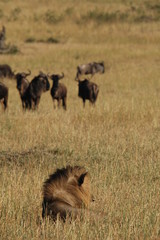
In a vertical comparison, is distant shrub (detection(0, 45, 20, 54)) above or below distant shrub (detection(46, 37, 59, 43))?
below

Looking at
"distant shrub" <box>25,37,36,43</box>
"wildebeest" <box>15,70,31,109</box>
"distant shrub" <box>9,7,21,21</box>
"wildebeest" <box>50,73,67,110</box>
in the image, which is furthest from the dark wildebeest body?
"distant shrub" <box>9,7,21,21</box>

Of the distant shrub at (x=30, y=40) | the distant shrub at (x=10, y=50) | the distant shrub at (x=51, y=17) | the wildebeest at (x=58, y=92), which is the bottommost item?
the wildebeest at (x=58, y=92)

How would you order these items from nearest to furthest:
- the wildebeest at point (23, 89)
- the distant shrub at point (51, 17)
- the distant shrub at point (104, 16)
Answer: the wildebeest at point (23, 89) → the distant shrub at point (104, 16) → the distant shrub at point (51, 17)

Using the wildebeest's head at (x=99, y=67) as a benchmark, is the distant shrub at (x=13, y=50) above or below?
above

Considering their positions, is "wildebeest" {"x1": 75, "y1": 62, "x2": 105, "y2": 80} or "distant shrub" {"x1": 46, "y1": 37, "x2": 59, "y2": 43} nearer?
"wildebeest" {"x1": 75, "y1": 62, "x2": 105, "y2": 80}

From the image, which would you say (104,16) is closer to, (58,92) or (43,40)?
(43,40)

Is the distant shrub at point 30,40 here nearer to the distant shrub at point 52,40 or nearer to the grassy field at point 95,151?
the distant shrub at point 52,40

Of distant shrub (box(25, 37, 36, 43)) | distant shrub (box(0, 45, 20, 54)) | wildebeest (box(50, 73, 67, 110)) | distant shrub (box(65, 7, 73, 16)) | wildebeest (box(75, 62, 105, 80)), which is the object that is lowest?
wildebeest (box(50, 73, 67, 110))

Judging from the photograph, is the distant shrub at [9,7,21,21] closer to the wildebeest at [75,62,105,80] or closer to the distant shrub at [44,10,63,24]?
the distant shrub at [44,10,63,24]

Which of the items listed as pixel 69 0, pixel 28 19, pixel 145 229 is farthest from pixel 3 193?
pixel 69 0

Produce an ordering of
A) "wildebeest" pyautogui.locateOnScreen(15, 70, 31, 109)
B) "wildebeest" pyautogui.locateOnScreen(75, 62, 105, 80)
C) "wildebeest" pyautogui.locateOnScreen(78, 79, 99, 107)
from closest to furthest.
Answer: "wildebeest" pyautogui.locateOnScreen(15, 70, 31, 109), "wildebeest" pyautogui.locateOnScreen(78, 79, 99, 107), "wildebeest" pyautogui.locateOnScreen(75, 62, 105, 80)

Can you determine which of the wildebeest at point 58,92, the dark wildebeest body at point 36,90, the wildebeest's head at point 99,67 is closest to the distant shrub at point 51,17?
the wildebeest's head at point 99,67

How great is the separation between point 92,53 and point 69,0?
1000 inches

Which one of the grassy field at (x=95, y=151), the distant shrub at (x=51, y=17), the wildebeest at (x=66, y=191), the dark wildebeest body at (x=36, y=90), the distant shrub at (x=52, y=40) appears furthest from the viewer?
the distant shrub at (x=51, y=17)
